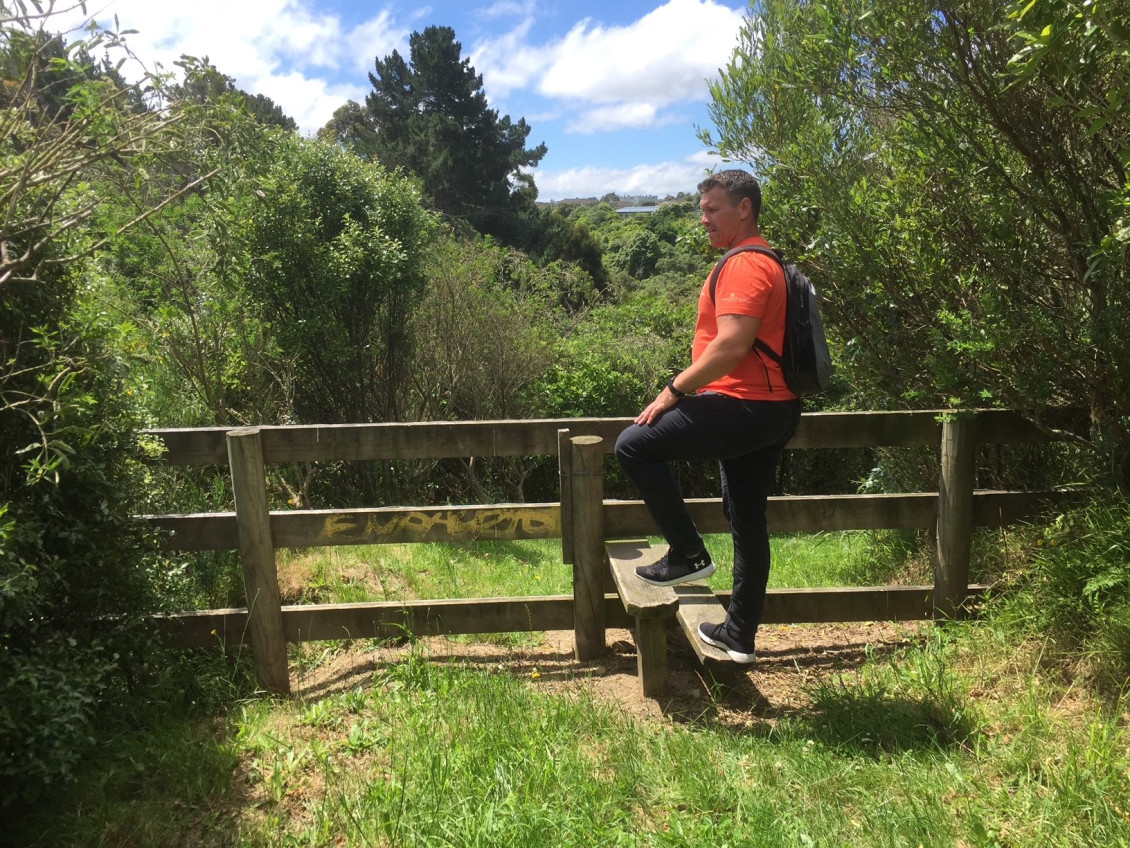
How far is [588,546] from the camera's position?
3926 mm

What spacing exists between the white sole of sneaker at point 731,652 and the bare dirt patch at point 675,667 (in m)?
0.10

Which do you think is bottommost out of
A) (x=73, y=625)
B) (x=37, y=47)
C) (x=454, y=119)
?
(x=73, y=625)

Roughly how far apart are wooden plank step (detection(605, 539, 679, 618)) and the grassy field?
1.58ft

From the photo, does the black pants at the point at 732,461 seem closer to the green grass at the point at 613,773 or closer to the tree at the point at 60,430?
the green grass at the point at 613,773

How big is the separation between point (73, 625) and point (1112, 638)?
4.46 meters

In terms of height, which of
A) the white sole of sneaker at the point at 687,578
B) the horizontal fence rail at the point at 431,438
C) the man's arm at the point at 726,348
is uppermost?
the man's arm at the point at 726,348

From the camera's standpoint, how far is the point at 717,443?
3.17 m

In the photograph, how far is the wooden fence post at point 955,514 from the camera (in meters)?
4.02

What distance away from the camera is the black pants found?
3160mm

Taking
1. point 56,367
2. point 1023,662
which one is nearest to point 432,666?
point 56,367

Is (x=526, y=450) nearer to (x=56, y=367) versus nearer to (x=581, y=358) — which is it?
(x=56, y=367)

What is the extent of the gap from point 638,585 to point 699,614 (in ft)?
1.02

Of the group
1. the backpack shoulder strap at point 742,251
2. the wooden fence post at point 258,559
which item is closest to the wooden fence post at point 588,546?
the backpack shoulder strap at point 742,251

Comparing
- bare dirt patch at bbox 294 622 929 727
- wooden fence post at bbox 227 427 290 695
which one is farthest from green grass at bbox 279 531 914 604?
wooden fence post at bbox 227 427 290 695
